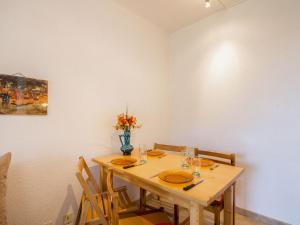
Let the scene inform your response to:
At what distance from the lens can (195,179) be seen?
124cm

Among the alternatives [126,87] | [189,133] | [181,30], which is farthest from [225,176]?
[181,30]

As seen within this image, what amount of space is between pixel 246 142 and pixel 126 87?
1.70 metres

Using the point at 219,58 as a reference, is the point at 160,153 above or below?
below

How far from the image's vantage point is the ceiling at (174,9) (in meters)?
2.16

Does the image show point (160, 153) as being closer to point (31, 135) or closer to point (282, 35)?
point (31, 135)

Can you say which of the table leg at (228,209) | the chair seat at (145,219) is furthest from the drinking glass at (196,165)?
the chair seat at (145,219)

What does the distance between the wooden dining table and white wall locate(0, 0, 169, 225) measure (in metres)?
0.40

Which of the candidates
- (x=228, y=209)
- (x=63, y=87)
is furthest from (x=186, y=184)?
(x=63, y=87)

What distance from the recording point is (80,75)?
184 centimetres

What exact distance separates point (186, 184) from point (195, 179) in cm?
12

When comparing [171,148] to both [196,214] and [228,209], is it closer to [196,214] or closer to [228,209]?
[228,209]

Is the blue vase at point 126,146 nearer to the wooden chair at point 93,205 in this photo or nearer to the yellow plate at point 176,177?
the wooden chair at point 93,205

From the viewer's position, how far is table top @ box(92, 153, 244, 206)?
1.01 m

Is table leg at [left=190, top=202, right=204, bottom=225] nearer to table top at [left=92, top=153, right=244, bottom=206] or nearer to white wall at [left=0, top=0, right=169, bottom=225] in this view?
table top at [left=92, top=153, right=244, bottom=206]
